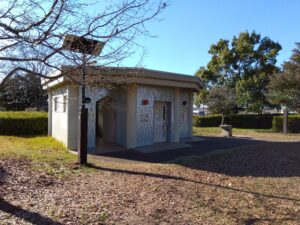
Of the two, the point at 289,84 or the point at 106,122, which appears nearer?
the point at 106,122

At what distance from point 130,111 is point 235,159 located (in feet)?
15.6

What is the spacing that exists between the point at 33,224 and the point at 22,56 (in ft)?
8.75

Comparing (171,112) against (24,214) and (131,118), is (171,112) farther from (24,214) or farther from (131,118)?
(24,214)

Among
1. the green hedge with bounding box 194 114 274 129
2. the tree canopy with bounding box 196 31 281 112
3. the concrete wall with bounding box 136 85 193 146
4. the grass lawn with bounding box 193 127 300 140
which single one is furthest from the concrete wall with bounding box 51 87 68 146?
the tree canopy with bounding box 196 31 281 112

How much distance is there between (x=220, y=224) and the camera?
17.1 feet

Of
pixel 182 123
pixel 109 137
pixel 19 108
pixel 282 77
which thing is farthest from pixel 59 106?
pixel 19 108

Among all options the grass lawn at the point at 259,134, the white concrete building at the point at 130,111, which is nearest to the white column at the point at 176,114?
the white concrete building at the point at 130,111

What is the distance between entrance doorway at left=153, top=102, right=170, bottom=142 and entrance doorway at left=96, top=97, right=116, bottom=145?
6.45 feet

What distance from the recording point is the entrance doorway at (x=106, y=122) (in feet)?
48.9

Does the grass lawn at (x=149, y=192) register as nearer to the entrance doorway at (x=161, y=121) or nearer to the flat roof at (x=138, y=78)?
the flat roof at (x=138, y=78)

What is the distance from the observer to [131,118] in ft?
45.3

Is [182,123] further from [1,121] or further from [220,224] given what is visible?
[220,224]

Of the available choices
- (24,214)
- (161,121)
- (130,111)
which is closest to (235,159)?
(130,111)

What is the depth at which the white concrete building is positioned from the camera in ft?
44.3
